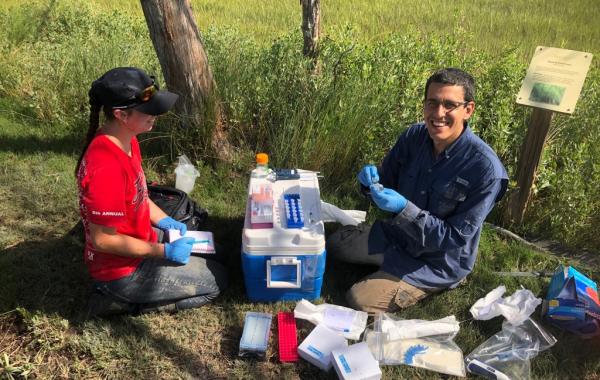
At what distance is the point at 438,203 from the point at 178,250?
59.4 inches

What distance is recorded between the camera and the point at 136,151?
8.01ft

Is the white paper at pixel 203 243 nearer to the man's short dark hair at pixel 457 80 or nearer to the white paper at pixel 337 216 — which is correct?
the white paper at pixel 337 216

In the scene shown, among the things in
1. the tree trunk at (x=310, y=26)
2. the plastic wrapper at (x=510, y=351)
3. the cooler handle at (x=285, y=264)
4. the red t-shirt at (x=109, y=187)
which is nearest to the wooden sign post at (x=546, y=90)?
the plastic wrapper at (x=510, y=351)

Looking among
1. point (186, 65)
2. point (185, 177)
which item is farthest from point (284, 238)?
point (186, 65)

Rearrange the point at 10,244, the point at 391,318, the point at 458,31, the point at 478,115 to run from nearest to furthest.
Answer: the point at 391,318
the point at 10,244
the point at 478,115
the point at 458,31

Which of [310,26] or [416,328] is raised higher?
[310,26]

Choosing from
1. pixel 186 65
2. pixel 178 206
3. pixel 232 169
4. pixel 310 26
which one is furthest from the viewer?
pixel 310 26

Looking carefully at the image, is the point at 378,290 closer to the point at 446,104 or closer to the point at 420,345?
the point at 420,345

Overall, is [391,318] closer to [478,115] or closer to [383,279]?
[383,279]

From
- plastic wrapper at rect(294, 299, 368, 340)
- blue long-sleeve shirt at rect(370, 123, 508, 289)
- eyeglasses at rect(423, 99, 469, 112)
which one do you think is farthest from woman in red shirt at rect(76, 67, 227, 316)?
eyeglasses at rect(423, 99, 469, 112)

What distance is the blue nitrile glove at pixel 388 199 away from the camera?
2432 millimetres

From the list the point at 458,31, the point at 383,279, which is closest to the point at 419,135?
the point at 383,279

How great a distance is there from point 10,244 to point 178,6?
212cm

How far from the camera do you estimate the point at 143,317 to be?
2.66 m
